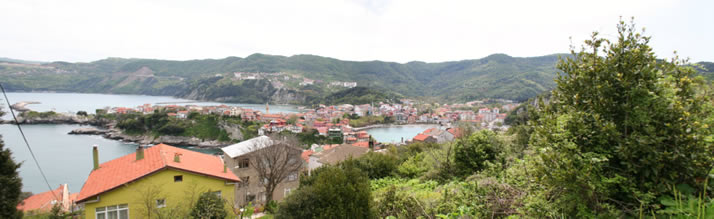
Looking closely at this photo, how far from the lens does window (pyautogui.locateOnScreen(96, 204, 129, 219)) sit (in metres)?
8.31

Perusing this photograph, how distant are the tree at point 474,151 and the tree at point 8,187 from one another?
11.9 meters

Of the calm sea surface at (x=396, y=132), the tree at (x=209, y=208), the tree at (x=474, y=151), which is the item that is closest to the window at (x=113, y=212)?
the tree at (x=209, y=208)

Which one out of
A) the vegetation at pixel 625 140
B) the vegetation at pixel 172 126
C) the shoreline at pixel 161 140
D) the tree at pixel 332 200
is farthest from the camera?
the vegetation at pixel 172 126

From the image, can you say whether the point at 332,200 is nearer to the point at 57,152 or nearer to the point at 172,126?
the point at 57,152

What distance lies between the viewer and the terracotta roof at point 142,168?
8539mm

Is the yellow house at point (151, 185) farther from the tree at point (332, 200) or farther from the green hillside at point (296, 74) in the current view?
the green hillside at point (296, 74)

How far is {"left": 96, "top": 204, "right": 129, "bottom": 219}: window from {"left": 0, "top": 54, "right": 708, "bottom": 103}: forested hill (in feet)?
315

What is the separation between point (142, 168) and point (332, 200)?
7.80m

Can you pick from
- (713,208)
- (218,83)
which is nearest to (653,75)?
(713,208)

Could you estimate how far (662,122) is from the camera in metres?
1.61

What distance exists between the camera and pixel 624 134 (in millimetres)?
1717

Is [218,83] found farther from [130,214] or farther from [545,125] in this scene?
[545,125]

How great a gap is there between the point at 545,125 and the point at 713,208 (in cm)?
82

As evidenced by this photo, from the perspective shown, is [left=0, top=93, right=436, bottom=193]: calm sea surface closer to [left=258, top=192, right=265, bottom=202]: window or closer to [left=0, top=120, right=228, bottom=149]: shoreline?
[left=0, top=120, right=228, bottom=149]: shoreline
